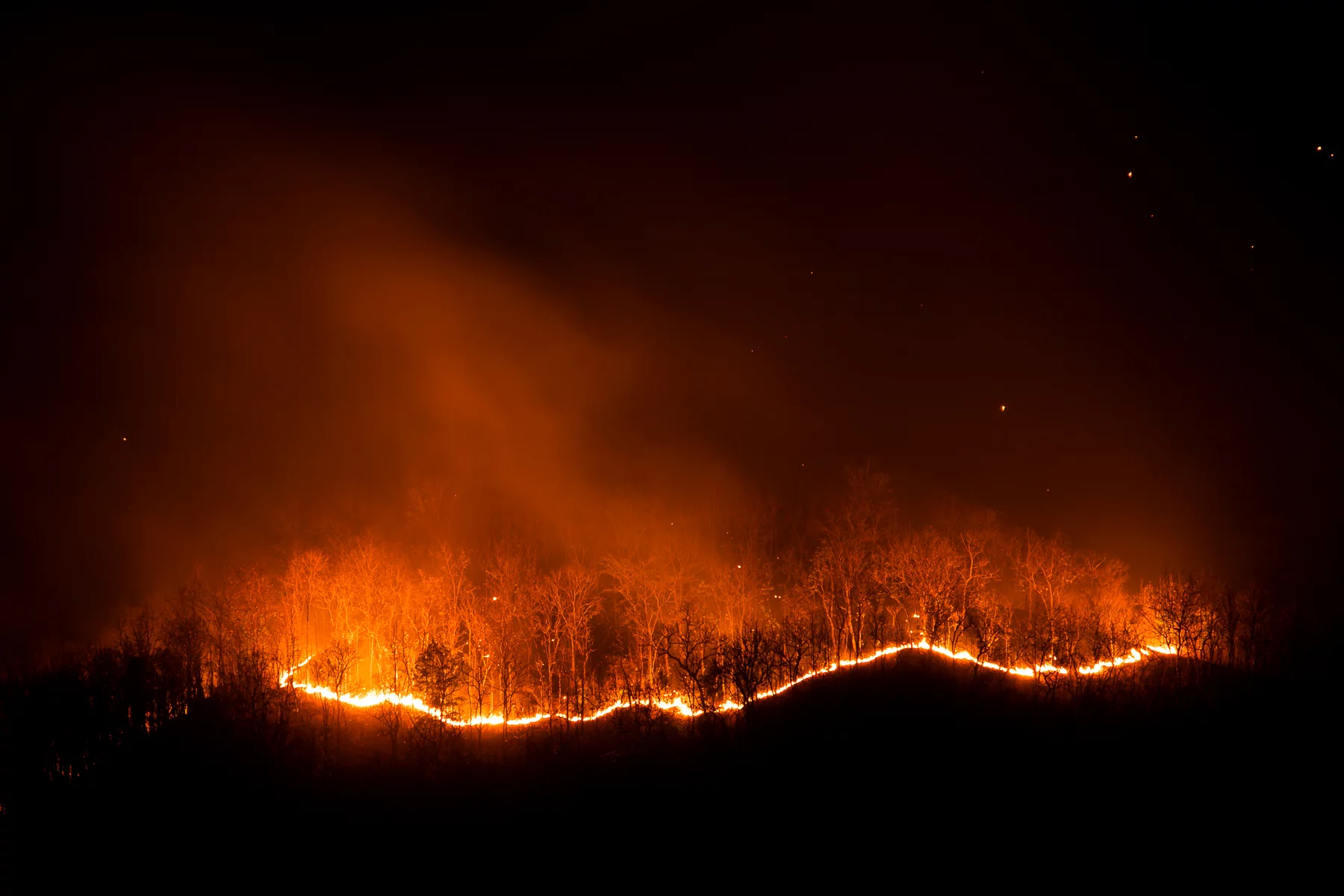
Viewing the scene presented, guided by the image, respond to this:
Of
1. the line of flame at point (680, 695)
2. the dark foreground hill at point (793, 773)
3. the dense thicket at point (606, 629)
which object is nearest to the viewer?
the dark foreground hill at point (793, 773)

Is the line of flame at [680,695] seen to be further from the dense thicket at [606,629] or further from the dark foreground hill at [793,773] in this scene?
the dark foreground hill at [793,773]

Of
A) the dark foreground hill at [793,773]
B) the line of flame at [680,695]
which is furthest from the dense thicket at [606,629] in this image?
the dark foreground hill at [793,773]

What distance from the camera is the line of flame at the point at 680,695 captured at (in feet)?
82.9

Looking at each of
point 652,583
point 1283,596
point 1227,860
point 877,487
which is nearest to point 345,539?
point 652,583

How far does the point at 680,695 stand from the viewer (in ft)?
88.9

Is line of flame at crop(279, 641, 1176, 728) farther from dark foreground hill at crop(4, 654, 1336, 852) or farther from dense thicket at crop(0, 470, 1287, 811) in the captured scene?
dark foreground hill at crop(4, 654, 1336, 852)

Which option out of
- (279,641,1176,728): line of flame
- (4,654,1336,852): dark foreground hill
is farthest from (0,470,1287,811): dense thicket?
(4,654,1336,852): dark foreground hill

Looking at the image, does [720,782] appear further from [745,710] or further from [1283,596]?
[1283,596]

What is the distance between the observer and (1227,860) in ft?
49.3

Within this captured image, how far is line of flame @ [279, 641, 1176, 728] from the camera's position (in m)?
25.3

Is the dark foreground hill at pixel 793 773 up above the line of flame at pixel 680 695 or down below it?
below

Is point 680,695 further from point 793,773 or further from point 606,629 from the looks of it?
point 606,629

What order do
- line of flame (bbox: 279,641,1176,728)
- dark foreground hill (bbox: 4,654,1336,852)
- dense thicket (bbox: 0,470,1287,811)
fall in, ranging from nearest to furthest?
dark foreground hill (bbox: 4,654,1336,852) → dense thicket (bbox: 0,470,1287,811) → line of flame (bbox: 279,641,1176,728)

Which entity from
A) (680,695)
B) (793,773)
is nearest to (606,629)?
(680,695)
